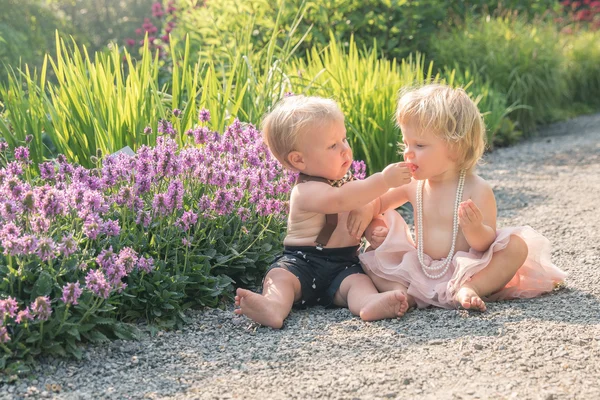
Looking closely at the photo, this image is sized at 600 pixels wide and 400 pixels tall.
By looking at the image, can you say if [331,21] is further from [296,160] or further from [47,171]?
[47,171]

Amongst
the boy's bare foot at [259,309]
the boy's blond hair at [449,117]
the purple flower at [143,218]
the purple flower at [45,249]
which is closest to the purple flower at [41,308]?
the purple flower at [45,249]

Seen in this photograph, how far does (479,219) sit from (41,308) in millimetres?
1602

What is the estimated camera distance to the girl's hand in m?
2.95

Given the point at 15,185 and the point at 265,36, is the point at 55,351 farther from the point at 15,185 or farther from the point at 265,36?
the point at 265,36

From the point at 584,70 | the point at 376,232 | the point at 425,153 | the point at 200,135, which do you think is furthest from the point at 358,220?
the point at 584,70

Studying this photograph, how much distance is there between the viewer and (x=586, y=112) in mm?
10188

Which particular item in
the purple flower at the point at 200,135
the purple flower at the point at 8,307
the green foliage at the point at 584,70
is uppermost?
the purple flower at the point at 200,135

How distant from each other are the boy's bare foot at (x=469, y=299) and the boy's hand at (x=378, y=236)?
1.50 ft

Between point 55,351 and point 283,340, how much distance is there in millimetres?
773

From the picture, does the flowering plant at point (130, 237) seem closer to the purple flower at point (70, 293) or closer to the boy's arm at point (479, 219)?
the purple flower at point (70, 293)

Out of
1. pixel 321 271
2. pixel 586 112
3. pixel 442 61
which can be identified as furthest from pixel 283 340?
pixel 586 112

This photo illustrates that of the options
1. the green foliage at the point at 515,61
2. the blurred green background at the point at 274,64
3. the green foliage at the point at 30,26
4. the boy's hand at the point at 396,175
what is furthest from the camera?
the green foliage at the point at 30,26

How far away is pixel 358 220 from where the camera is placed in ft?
10.6

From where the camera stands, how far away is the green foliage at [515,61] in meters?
8.57
